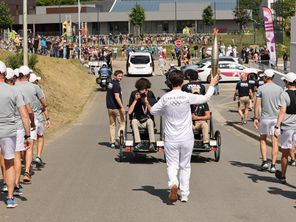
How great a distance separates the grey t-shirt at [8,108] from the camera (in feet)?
27.2

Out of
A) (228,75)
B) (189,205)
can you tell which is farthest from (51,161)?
(228,75)

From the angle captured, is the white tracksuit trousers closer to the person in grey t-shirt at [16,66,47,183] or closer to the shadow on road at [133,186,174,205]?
the shadow on road at [133,186,174,205]

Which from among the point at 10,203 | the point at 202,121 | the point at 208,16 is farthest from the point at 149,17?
the point at 10,203

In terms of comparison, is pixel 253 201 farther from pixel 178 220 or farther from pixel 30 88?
pixel 30 88

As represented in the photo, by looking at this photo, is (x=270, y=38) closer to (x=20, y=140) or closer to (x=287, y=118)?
(x=287, y=118)

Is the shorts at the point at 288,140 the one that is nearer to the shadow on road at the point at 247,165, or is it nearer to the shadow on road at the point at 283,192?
the shadow on road at the point at 283,192

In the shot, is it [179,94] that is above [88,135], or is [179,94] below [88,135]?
above

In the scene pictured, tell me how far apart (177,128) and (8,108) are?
227 centimetres

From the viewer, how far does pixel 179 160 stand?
8.87 meters

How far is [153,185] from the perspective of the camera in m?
10.3

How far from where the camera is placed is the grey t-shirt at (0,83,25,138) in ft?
27.2

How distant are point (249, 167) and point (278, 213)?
13.3 ft

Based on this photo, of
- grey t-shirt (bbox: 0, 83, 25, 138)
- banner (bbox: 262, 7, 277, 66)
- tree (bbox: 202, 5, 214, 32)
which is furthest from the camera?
tree (bbox: 202, 5, 214, 32)

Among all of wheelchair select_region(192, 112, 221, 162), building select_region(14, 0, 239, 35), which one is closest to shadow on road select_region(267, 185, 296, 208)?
wheelchair select_region(192, 112, 221, 162)
